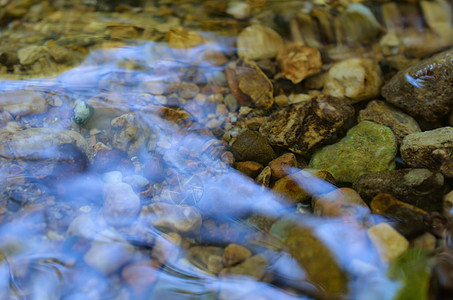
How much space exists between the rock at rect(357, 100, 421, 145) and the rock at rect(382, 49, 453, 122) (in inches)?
2.5

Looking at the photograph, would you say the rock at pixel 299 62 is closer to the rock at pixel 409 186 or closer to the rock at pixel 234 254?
the rock at pixel 409 186

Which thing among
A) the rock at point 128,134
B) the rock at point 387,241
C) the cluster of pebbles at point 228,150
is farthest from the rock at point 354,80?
the rock at point 128,134

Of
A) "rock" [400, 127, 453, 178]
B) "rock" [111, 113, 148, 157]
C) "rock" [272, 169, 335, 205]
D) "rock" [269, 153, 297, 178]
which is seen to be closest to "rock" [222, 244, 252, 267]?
"rock" [272, 169, 335, 205]

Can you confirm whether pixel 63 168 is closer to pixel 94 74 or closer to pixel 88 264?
pixel 88 264

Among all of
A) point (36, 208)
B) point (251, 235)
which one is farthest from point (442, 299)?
point (36, 208)

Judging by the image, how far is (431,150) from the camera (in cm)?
199

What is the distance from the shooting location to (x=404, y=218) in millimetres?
1776

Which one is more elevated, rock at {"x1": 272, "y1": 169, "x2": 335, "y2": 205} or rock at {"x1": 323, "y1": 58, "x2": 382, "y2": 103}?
rock at {"x1": 323, "y1": 58, "x2": 382, "y2": 103}

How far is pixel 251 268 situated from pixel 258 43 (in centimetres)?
201

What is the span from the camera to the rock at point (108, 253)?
1671 mm

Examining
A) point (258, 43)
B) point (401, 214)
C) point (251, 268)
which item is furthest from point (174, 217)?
point (258, 43)

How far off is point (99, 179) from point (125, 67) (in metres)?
1.13

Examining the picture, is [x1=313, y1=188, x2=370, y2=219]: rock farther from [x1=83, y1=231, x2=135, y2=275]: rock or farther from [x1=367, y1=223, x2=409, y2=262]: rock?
[x1=83, y1=231, x2=135, y2=275]: rock

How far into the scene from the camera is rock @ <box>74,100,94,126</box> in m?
2.37
